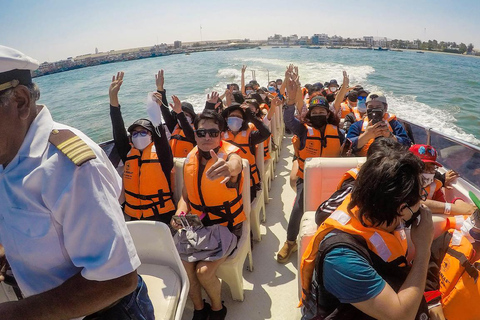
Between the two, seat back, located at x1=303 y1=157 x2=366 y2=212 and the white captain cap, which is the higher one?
the white captain cap

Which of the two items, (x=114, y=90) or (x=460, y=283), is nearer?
(x=460, y=283)

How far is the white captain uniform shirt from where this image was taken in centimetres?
69

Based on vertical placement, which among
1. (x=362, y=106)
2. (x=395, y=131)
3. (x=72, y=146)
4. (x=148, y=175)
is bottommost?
(x=148, y=175)

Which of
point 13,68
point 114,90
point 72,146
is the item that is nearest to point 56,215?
point 72,146

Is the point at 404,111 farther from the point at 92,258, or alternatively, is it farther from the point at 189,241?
the point at 92,258

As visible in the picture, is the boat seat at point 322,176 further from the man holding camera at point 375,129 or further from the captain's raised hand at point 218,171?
the captain's raised hand at point 218,171

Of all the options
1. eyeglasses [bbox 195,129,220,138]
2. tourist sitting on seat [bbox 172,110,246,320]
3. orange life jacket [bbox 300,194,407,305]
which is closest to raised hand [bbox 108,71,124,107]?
tourist sitting on seat [bbox 172,110,246,320]

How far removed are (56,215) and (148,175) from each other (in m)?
1.68

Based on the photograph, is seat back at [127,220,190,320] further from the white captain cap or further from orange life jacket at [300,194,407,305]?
the white captain cap

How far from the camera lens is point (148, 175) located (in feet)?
7.69

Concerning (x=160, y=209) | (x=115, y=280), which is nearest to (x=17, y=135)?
(x=115, y=280)

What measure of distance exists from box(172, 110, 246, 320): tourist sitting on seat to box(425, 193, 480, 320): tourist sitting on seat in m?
1.24

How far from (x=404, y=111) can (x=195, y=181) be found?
1044 cm

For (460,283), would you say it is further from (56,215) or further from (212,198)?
(56,215)
